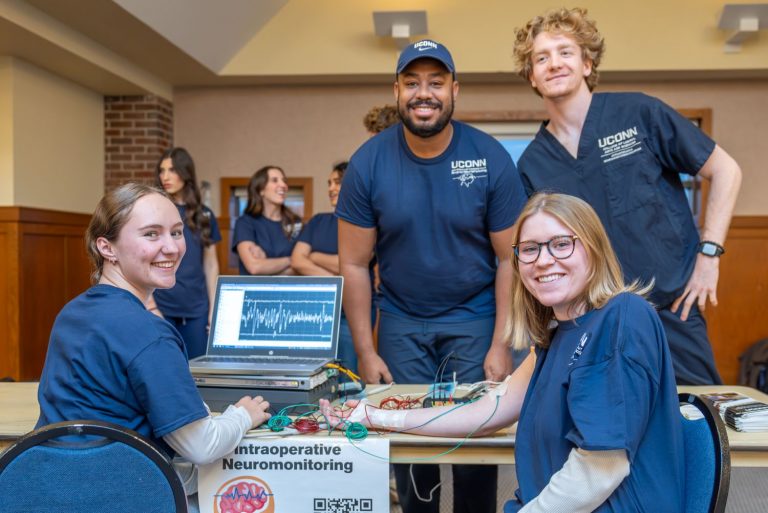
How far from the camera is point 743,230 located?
6000 millimetres

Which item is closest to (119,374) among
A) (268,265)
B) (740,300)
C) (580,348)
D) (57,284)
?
(580,348)

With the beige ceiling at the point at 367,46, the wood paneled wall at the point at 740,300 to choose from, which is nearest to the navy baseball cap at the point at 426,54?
the beige ceiling at the point at 367,46

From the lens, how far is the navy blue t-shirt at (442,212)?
2439mm

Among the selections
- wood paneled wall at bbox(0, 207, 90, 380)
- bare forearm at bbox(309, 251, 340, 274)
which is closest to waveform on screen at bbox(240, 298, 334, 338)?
bare forearm at bbox(309, 251, 340, 274)

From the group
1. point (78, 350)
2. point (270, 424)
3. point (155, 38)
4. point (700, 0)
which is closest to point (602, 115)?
point (270, 424)

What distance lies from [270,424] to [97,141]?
467 centimetres

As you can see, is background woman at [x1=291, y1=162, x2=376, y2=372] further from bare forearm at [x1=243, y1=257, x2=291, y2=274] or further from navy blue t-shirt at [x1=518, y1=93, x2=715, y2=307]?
navy blue t-shirt at [x1=518, y1=93, x2=715, y2=307]

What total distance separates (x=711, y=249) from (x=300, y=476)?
4.71ft

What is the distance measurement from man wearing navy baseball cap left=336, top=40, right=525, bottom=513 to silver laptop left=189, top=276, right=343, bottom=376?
1.46 ft

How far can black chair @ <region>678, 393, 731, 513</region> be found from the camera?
1.35m

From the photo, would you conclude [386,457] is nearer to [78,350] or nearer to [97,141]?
[78,350]

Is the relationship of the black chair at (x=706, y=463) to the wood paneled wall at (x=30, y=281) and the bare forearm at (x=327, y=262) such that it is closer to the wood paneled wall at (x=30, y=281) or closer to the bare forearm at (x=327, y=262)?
the bare forearm at (x=327, y=262)

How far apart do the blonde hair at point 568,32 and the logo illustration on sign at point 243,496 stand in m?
1.59

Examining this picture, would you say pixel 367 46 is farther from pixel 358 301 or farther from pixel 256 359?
pixel 256 359
